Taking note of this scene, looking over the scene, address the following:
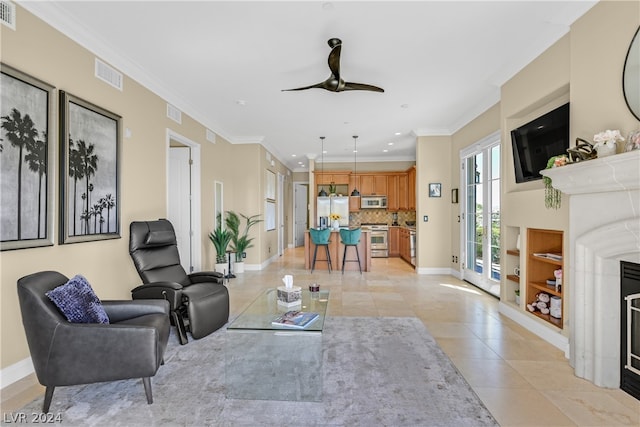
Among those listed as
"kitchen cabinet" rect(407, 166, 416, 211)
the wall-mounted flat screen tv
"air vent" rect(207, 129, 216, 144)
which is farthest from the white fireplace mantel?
"kitchen cabinet" rect(407, 166, 416, 211)

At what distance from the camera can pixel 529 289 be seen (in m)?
3.56

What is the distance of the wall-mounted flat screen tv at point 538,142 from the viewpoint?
2.91 metres

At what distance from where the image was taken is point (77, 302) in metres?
2.12

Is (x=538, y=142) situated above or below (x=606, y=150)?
above

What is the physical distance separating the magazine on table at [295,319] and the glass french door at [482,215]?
3451mm

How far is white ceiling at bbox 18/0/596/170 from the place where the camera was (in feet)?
8.80

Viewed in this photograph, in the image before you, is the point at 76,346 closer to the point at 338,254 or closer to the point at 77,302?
the point at 77,302

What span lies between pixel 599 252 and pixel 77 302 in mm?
3603

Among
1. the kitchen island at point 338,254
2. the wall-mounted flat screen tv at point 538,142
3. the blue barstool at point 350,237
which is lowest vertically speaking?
the kitchen island at point 338,254

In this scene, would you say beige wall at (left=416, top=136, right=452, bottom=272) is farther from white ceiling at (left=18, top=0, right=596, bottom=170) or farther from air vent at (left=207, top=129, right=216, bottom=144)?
air vent at (left=207, top=129, right=216, bottom=144)

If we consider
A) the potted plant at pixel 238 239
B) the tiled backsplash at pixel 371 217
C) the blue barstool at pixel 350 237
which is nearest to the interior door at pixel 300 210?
the tiled backsplash at pixel 371 217

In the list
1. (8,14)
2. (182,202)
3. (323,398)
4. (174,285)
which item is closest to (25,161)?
(8,14)

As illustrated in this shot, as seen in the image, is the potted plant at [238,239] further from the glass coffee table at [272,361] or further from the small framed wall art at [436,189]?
the glass coffee table at [272,361]

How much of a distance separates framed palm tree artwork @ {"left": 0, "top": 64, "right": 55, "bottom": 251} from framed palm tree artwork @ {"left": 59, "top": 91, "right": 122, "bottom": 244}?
13cm
